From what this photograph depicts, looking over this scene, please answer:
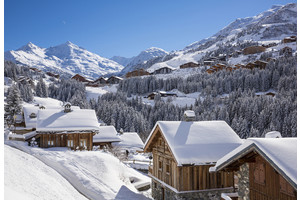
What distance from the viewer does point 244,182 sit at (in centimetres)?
1161

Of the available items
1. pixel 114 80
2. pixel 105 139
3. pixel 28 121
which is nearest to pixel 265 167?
pixel 105 139

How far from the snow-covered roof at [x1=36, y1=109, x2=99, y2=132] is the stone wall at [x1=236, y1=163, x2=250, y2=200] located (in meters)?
22.4

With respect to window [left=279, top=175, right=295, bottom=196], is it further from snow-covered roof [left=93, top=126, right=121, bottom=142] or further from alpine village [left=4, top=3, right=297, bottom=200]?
snow-covered roof [left=93, top=126, right=121, bottom=142]

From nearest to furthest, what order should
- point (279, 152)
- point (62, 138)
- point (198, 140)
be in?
point (279, 152) < point (198, 140) < point (62, 138)

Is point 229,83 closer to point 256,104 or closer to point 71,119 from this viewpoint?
point 256,104

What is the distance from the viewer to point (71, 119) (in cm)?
3198

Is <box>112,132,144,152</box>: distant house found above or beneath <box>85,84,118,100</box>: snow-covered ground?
beneath

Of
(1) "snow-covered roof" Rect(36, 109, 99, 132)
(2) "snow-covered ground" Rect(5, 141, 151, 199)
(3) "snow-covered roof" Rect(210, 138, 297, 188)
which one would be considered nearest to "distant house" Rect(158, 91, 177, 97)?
(1) "snow-covered roof" Rect(36, 109, 99, 132)

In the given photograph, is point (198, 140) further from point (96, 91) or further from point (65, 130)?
point (96, 91)

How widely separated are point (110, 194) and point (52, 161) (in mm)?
6588

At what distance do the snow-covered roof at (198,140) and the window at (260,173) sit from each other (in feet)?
20.4

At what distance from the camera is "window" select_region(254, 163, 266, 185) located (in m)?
10.1

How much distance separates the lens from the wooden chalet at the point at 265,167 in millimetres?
7806

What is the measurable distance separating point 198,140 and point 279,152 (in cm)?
1020
